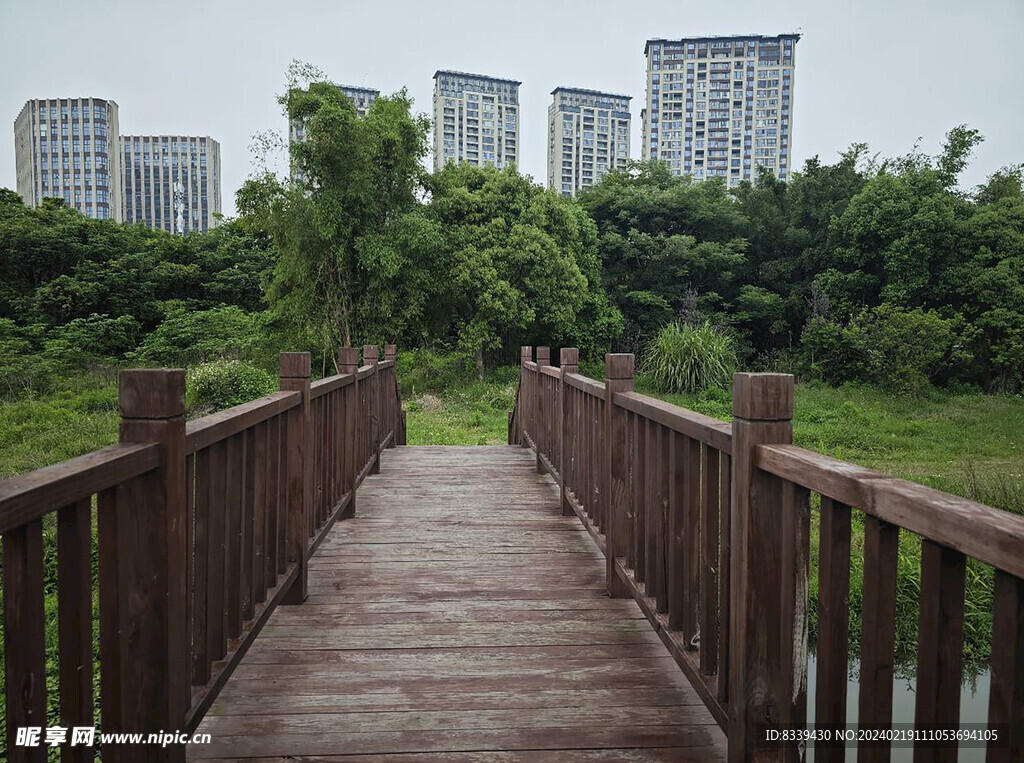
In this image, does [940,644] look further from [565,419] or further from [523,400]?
[523,400]

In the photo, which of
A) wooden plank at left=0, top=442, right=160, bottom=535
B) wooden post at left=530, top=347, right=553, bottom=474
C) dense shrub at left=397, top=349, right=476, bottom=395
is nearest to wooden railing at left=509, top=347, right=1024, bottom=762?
wooden plank at left=0, top=442, right=160, bottom=535

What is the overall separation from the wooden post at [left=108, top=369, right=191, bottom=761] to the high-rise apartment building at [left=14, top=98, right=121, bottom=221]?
226 ft

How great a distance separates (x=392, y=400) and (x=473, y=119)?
209 feet

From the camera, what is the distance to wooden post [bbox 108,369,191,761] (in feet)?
4.66

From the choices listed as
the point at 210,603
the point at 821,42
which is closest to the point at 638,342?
the point at 210,603

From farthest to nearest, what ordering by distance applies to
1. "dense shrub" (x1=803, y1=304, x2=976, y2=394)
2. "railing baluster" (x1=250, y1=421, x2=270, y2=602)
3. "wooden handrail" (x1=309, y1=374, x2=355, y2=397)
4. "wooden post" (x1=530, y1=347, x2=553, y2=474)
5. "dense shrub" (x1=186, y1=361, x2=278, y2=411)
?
"dense shrub" (x1=803, y1=304, x2=976, y2=394) → "dense shrub" (x1=186, y1=361, x2=278, y2=411) → "wooden post" (x1=530, y1=347, x2=553, y2=474) → "wooden handrail" (x1=309, y1=374, x2=355, y2=397) → "railing baluster" (x1=250, y1=421, x2=270, y2=602)

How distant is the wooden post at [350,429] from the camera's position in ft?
14.1

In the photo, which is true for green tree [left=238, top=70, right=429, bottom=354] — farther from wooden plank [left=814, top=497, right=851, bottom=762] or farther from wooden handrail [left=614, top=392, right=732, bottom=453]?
wooden plank [left=814, top=497, right=851, bottom=762]

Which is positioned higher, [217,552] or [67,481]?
[67,481]

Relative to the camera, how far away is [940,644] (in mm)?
1030

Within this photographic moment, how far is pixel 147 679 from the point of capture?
156 centimetres

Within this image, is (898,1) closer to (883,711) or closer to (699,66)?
(883,711)

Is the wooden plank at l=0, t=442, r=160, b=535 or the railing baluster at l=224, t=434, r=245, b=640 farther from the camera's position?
the railing baluster at l=224, t=434, r=245, b=640

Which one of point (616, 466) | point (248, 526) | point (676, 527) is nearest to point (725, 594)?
point (676, 527)
